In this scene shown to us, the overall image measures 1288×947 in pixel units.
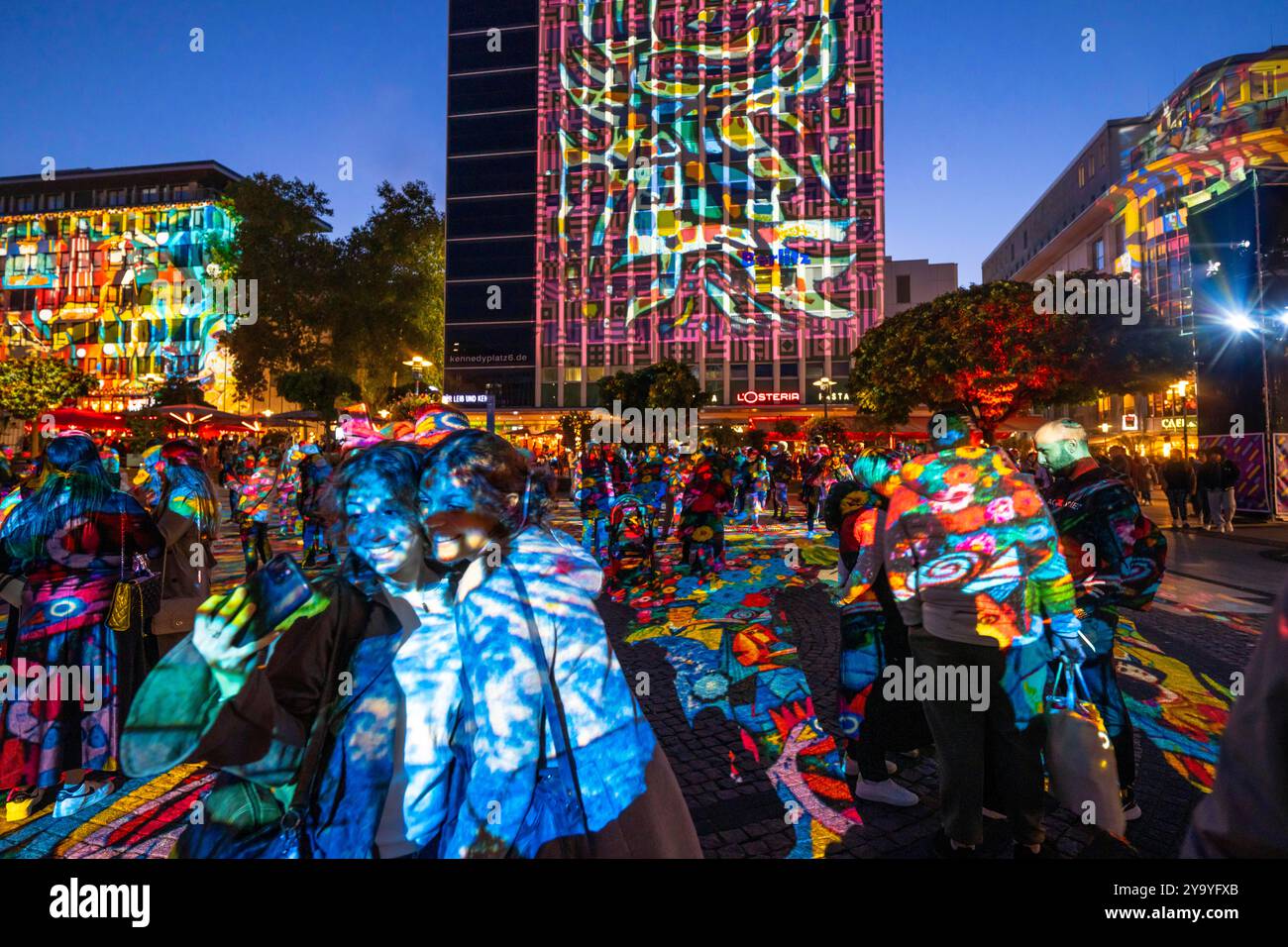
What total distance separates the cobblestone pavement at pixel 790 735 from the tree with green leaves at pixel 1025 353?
7536mm

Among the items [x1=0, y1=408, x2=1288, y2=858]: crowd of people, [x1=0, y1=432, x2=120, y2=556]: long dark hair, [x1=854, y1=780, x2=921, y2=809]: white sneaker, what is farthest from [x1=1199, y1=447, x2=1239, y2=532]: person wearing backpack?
[x1=0, y1=432, x2=120, y2=556]: long dark hair

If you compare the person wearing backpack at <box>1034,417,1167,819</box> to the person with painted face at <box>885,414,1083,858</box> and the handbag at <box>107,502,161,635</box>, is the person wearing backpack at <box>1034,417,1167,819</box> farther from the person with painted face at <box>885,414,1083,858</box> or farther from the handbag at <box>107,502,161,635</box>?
the handbag at <box>107,502,161,635</box>

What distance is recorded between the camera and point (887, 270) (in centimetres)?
7081

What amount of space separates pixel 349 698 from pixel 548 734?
48cm

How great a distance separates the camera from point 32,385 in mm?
27859

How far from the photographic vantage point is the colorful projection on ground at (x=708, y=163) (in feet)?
168

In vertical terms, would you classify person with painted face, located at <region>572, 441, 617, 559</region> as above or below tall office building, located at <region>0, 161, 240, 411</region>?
below

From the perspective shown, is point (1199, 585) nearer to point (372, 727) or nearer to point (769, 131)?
point (372, 727)

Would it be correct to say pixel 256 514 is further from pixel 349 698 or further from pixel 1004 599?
pixel 1004 599

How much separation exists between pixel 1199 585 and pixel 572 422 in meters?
25.6

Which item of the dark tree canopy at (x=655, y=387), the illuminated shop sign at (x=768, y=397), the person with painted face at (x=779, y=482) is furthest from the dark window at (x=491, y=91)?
the person with painted face at (x=779, y=482)

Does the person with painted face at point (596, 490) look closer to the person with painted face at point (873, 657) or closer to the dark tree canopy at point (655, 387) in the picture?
the person with painted face at point (873, 657)

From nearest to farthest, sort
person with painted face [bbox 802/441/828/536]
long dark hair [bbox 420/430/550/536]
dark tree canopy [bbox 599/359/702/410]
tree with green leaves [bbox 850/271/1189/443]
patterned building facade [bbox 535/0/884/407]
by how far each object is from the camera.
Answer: long dark hair [bbox 420/430/550/536] → tree with green leaves [bbox 850/271/1189/443] → person with painted face [bbox 802/441/828/536] → dark tree canopy [bbox 599/359/702/410] → patterned building facade [bbox 535/0/884/407]

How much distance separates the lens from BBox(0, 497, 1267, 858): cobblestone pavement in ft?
10.5
